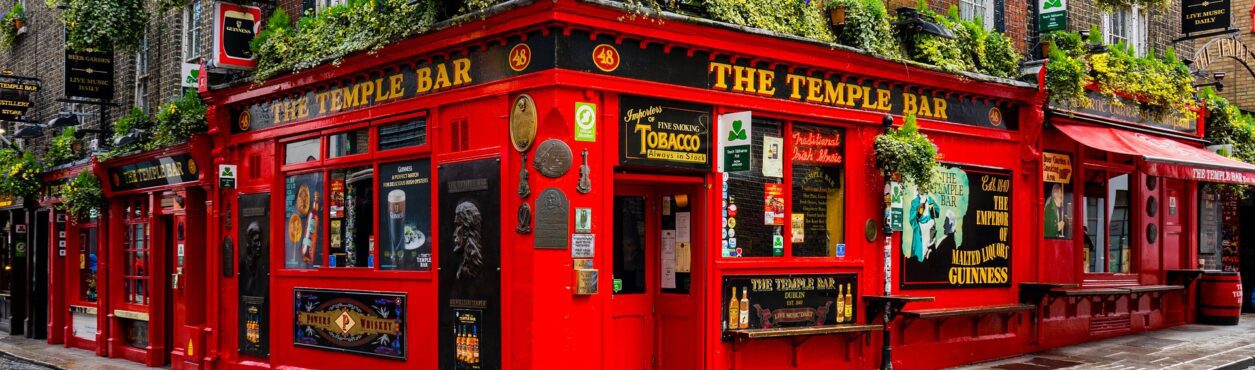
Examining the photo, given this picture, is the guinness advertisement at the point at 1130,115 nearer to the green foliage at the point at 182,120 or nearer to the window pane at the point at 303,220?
the window pane at the point at 303,220

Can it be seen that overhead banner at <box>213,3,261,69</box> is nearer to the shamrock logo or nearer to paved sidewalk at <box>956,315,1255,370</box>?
the shamrock logo

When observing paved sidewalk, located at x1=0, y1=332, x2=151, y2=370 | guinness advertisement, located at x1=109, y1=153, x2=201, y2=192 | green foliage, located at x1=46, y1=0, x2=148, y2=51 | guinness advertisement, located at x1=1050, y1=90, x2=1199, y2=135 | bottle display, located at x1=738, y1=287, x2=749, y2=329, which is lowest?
paved sidewalk, located at x1=0, y1=332, x2=151, y2=370

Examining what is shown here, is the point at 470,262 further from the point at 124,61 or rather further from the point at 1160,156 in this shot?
the point at 124,61

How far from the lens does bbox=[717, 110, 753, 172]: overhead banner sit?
34.8ft

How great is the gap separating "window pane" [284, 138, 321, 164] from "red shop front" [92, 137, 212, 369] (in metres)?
1.88

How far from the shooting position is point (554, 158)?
9.84 meters

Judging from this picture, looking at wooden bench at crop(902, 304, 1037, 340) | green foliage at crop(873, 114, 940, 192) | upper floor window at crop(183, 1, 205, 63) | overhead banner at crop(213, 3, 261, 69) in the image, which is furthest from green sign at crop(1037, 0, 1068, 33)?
upper floor window at crop(183, 1, 205, 63)

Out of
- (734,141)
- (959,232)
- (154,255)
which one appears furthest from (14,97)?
(959,232)

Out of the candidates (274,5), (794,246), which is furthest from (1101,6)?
(274,5)

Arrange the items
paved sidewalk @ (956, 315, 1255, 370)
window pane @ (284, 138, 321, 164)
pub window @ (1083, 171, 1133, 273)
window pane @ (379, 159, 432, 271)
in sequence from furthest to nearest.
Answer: pub window @ (1083, 171, 1133, 273) < window pane @ (284, 138, 321, 164) < paved sidewalk @ (956, 315, 1255, 370) < window pane @ (379, 159, 432, 271)

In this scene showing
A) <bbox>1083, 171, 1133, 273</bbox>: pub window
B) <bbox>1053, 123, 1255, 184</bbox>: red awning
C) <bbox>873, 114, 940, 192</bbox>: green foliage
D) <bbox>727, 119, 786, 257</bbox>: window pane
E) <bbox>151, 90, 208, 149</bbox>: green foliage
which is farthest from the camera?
<bbox>1083, 171, 1133, 273</bbox>: pub window

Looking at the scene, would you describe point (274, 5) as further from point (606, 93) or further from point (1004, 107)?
point (1004, 107)

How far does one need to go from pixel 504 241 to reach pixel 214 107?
6296 mm

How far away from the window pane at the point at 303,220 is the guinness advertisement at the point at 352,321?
0.39 m
